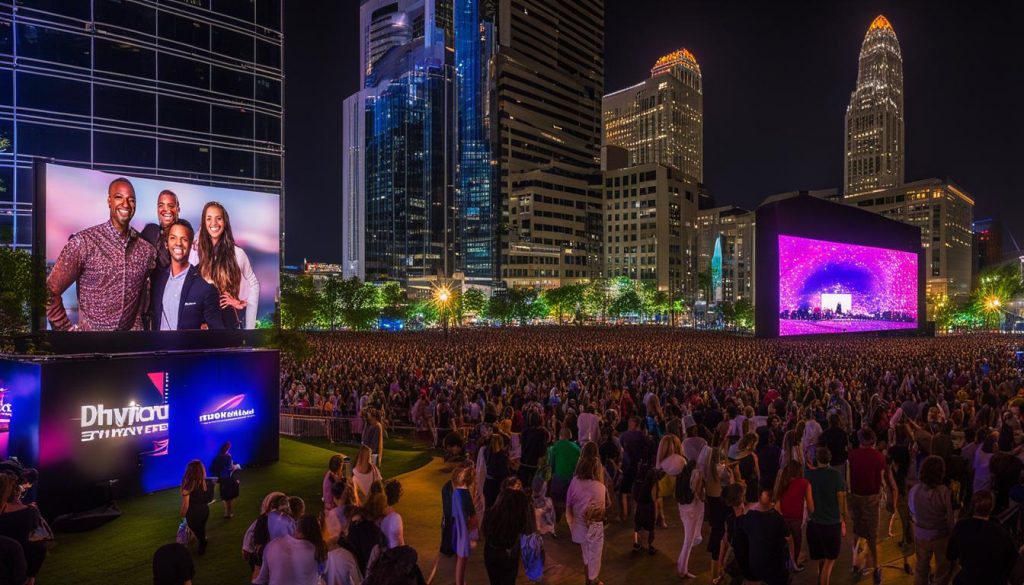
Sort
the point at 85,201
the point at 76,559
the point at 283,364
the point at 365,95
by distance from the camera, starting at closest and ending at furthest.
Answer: the point at 76,559
the point at 85,201
the point at 283,364
the point at 365,95

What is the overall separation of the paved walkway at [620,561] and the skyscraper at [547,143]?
120 m

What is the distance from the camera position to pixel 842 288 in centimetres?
4838

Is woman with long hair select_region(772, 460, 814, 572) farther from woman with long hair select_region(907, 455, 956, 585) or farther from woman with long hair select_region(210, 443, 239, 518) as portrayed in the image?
woman with long hair select_region(210, 443, 239, 518)

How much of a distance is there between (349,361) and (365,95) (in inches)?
6505

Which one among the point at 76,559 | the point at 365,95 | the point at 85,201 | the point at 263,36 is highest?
the point at 365,95

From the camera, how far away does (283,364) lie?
26.1m

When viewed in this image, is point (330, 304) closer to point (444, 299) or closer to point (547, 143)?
point (444, 299)

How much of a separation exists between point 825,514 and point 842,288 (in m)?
48.6

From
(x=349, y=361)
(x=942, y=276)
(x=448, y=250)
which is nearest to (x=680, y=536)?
(x=349, y=361)

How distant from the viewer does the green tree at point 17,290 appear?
40.3 feet

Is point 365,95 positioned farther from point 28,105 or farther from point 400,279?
point 28,105

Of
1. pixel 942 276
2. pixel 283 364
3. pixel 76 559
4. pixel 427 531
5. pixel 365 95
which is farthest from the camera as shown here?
pixel 365 95

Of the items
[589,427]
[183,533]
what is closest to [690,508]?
[589,427]

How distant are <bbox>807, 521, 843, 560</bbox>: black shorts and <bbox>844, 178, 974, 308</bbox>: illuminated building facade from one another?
15653cm
